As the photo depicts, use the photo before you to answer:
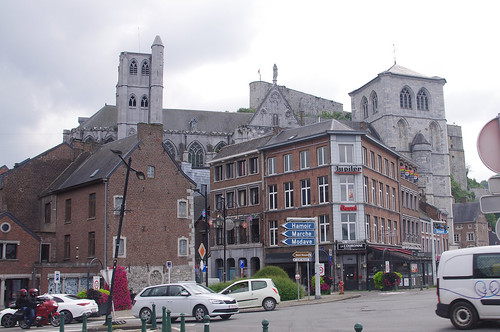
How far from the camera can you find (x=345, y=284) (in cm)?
4275

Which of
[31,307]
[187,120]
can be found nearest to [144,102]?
[187,120]

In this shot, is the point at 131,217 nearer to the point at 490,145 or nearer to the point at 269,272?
the point at 269,272

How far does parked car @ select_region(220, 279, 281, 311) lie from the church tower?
71342 mm

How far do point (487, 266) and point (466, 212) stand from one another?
9366 cm

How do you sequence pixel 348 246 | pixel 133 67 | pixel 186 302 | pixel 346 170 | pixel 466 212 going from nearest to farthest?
pixel 186 302, pixel 348 246, pixel 346 170, pixel 133 67, pixel 466 212

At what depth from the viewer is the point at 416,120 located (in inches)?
3563

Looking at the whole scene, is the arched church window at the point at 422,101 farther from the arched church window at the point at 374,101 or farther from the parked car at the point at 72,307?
the parked car at the point at 72,307

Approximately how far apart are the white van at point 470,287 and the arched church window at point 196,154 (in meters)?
81.2

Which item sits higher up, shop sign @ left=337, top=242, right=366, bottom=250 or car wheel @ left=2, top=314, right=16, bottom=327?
shop sign @ left=337, top=242, right=366, bottom=250

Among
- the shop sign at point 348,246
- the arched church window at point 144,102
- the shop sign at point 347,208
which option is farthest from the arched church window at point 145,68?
the shop sign at point 348,246

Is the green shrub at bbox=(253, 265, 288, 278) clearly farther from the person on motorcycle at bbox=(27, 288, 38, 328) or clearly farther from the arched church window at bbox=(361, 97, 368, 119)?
the arched church window at bbox=(361, 97, 368, 119)

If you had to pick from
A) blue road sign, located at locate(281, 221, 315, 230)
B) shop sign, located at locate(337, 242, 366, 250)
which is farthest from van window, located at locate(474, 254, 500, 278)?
shop sign, located at locate(337, 242, 366, 250)

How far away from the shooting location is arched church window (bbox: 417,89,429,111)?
91.7 meters

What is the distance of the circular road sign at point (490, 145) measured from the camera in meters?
5.87
